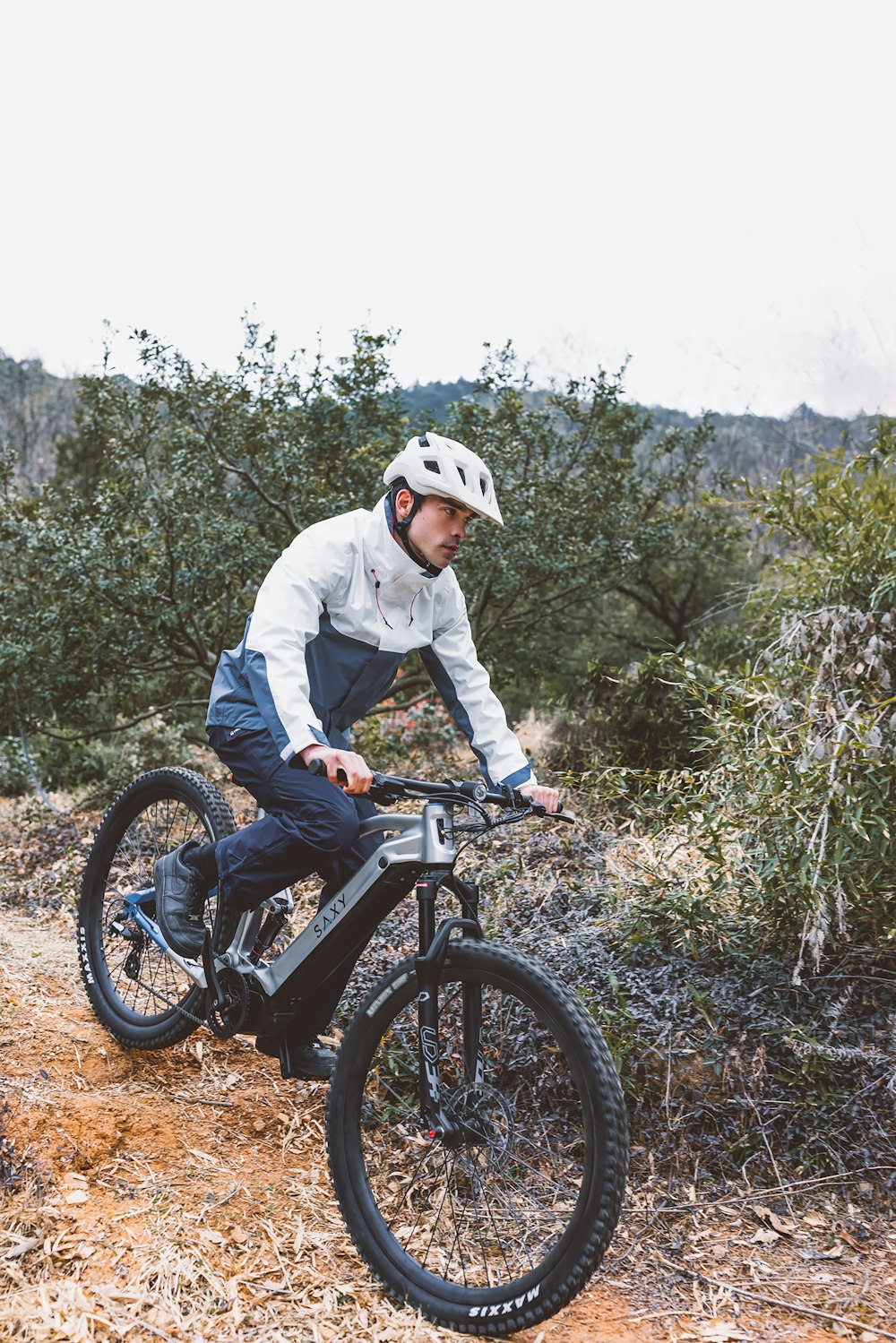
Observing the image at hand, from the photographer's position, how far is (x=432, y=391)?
8773 mm

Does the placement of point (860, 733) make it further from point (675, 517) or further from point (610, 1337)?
point (675, 517)

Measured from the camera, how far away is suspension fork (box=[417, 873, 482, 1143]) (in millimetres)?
2484

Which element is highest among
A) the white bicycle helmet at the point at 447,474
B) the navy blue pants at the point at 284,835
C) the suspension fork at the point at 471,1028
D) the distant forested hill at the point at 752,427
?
the distant forested hill at the point at 752,427

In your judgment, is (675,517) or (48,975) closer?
(48,975)

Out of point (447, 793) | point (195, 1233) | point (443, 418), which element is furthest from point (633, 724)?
point (195, 1233)

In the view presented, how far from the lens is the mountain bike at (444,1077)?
90.1 inches

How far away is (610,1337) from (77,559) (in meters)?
5.72

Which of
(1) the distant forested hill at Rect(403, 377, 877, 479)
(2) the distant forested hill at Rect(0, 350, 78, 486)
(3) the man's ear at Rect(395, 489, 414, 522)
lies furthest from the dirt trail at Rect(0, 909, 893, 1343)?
(2) the distant forested hill at Rect(0, 350, 78, 486)

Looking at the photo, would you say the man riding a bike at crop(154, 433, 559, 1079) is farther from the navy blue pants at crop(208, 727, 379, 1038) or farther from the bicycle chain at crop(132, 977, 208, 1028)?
the bicycle chain at crop(132, 977, 208, 1028)

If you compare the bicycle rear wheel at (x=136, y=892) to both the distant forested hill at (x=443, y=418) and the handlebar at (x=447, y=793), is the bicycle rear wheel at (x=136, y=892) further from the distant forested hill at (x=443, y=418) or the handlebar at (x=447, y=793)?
the distant forested hill at (x=443, y=418)

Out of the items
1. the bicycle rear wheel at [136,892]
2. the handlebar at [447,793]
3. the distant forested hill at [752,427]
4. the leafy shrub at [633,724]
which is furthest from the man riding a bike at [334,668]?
the leafy shrub at [633,724]

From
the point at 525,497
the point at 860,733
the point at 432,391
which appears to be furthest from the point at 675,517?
the point at 860,733

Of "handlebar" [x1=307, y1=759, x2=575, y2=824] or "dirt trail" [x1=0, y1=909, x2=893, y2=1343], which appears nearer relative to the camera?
"dirt trail" [x1=0, y1=909, x2=893, y2=1343]

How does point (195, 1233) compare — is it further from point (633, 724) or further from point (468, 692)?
point (633, 724)
